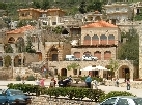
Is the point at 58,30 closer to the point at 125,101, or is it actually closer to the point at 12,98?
the point at 12,98

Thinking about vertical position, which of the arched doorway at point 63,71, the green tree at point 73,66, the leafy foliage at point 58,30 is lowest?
the arched doorway at point 63,71

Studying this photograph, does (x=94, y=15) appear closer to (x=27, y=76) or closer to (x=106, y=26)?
(x=106, y=26)

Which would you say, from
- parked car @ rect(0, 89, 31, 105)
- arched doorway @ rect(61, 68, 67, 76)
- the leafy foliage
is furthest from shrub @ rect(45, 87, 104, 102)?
the leafy foliage

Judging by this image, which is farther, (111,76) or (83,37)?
(83,37)

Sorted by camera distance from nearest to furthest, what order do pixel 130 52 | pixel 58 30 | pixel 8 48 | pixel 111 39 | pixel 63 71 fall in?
pixel 130 52, pixel 63 71, pixel 8 48, pixel 111 39, pixel 58 30

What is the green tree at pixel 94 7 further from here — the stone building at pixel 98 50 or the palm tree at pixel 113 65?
the palm tree at pixel 113 65

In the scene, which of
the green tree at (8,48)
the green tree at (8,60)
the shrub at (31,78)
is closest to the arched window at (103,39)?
the green tree at (8,48)

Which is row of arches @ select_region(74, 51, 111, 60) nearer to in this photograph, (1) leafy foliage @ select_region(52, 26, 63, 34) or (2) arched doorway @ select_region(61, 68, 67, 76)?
(2) arched doorway @ select_region(61, 68, 67, 76)

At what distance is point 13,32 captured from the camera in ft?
266

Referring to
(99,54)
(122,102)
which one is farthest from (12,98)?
(99,54)

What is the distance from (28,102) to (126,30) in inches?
2325

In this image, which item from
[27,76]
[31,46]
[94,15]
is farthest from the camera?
[94,15]

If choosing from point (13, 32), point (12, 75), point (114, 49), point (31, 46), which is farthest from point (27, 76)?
point (13, 32)

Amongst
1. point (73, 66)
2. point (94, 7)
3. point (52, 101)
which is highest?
point (94, 7)
